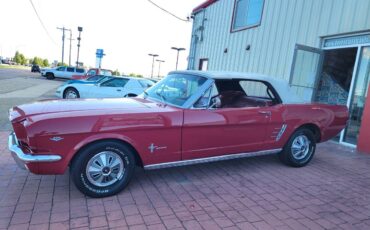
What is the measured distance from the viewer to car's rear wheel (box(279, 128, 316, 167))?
15.2 ft

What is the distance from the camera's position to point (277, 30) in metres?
8.82

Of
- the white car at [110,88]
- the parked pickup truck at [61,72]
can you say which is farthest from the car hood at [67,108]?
the parked pickup truck at [61,72]

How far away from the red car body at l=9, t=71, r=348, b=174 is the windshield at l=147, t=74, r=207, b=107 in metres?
0.17

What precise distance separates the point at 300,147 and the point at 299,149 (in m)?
0.04

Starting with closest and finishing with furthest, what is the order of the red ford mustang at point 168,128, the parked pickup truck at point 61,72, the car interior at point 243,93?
the red ford mustang at point 168,128 → the car interior at point 243,93 → the parked pickup truck at point 61,72

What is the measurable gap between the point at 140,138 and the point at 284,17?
7216mm

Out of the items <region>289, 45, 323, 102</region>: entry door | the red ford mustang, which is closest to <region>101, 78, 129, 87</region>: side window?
<region>289, 45, 323, 102</region>: entry door

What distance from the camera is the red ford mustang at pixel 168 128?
9.53 ft

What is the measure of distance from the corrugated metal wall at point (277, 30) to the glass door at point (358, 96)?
75 centimetres

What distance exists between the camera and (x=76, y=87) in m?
10.8

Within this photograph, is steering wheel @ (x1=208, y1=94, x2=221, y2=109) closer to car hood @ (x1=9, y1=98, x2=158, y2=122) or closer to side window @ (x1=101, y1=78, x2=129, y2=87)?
car hood @ (x1=9, y1=98, x2=158, y2=122)

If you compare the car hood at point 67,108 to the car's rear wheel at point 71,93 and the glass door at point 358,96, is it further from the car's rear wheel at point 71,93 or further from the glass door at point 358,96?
the car's rear wheel at point 71,93

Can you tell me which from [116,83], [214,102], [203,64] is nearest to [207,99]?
[214,102]

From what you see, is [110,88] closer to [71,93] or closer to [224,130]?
[71,93]
